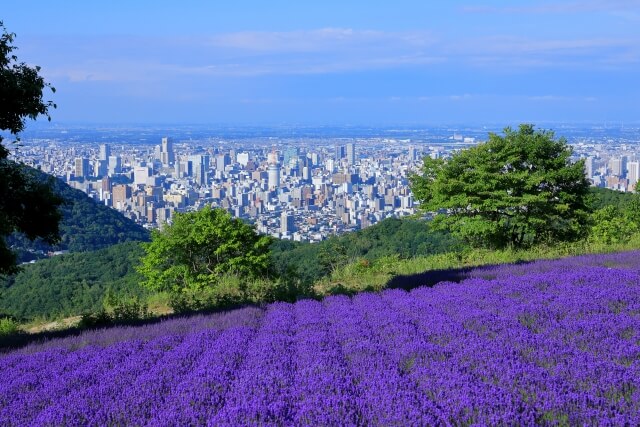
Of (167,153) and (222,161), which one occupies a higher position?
(167,153)

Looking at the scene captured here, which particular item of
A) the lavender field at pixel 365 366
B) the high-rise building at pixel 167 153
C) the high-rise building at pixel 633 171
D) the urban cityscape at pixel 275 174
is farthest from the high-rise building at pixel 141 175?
the lavender field at pixel 365 366

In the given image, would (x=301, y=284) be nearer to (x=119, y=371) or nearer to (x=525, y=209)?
(x=119, y=371)

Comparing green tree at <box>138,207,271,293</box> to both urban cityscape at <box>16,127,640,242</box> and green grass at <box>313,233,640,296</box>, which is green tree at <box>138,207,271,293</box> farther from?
urban cityscape at <box>16,127,640,242</box>

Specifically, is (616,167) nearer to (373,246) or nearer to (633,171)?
(633,171)

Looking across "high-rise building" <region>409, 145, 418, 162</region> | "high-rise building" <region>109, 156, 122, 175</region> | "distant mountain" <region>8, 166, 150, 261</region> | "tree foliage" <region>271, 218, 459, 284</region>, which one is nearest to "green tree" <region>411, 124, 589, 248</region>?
"tree foliage" <region>271, 218, 459, 284</region>

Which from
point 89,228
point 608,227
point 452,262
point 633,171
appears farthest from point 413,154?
point 452,262

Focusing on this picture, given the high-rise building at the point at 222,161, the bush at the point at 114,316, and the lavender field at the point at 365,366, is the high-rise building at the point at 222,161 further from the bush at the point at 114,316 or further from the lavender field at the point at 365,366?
the lavender field at the point at 365,366

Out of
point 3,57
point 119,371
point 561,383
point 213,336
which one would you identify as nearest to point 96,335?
point 213,336
